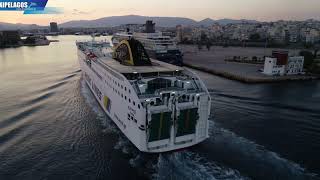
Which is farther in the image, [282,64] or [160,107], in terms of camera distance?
[282,64]

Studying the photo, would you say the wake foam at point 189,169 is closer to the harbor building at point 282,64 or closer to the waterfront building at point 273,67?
the waterfront building at point 273,67

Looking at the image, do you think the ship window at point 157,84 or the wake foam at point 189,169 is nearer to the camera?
the wake foam at point 189,169

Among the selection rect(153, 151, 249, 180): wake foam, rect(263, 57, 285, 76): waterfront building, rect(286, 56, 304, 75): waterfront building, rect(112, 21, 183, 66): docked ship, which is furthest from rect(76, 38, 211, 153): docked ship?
rect(112, 21, 183, 66): docked ship

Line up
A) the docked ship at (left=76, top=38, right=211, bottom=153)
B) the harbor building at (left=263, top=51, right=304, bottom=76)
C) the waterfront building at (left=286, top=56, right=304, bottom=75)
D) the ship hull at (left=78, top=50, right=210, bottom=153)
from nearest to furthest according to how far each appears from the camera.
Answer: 1. the ship hull at (left=78, top=50, right=210, bottom=153)
2. the docked ship at (left=76, top=38, right=211, bottom=153)
3. the harbor building at (left=263, top=51, right=304, bottom=76)
4. the waterfront building at (left=286, top=56, right=304, bottom=75)

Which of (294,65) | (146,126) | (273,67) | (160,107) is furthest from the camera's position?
(294,65)

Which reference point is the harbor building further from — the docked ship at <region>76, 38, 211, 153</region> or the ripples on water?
the docked ship at <region>76, 38, 211, 153</region>

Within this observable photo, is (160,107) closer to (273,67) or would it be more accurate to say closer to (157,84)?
(157,84)

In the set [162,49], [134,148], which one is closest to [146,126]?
[134,148]

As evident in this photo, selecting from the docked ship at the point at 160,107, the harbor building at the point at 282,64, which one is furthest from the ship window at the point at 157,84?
the harbor building at the point at 282,64
